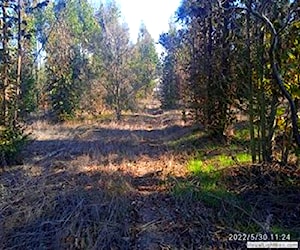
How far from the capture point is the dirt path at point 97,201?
225 inches

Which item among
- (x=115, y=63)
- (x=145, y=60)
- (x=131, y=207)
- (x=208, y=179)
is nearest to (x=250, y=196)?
(x=208, y=179)

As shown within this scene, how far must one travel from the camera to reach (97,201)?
22.9ft

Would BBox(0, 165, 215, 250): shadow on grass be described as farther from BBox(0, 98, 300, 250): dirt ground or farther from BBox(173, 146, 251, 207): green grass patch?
BBox(173, 146, 251, 207): green grass patch

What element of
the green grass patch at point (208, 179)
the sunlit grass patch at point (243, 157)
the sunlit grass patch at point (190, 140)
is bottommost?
the green grass patch at point (208, 179)

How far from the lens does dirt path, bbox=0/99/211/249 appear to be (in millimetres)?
5727

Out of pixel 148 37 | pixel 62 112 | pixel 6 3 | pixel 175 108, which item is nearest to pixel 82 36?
pixel 175 108

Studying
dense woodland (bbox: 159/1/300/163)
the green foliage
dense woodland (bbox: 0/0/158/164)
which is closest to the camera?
dense woodland (bbox: 159/1/300/163)

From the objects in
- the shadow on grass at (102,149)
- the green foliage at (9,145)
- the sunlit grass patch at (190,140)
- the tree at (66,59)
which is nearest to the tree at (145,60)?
the tree at (66,59)

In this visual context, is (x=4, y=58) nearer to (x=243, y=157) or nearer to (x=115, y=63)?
(x=243, y=157)

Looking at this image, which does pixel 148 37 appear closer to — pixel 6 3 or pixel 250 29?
pixel 6 3

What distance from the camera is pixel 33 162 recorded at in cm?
1177

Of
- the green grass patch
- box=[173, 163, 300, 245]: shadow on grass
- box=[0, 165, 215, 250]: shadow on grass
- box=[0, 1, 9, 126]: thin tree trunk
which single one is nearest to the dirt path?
box=[0, 165, 215, 250]: shadow on grass

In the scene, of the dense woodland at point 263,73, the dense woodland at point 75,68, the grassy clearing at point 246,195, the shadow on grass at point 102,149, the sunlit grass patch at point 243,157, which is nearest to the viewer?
the grassy clearing at point 246,195

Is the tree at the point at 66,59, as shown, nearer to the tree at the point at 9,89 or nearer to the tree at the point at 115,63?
Result: the tree at the point at 115,63
